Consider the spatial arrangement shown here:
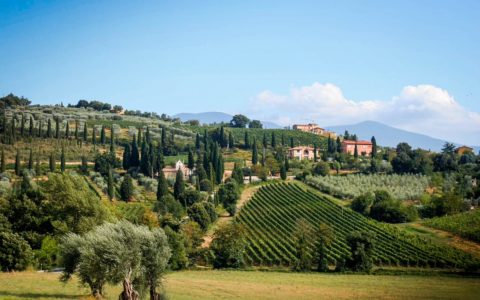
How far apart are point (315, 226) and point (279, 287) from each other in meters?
33.3

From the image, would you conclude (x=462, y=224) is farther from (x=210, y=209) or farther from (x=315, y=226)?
(x=210, y=209)

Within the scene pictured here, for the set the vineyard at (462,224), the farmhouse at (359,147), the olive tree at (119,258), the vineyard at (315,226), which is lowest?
the vineyard at (315,226)

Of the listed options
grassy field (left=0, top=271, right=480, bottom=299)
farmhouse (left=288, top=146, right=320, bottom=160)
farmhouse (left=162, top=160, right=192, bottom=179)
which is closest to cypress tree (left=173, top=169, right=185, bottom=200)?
farmhouse (left=162, top=160, right=192, bottom=179)

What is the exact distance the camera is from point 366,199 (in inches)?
3142

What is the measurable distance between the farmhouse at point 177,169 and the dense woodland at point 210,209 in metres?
3.97

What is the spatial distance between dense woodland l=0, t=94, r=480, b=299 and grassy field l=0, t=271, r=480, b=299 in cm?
211

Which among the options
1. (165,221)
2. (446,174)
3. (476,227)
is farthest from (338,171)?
(165,221)

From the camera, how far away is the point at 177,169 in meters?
113

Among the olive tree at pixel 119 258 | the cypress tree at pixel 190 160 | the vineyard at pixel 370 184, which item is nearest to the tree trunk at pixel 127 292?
the olive tree at pixel 119 258

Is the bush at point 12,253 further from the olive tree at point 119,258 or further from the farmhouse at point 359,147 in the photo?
the farmhouse at point 359,147

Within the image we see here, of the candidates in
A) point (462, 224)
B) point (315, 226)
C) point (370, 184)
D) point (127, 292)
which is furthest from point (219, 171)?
point (127, 292)

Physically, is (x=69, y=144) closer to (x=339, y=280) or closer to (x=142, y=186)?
(x=142, y=186)

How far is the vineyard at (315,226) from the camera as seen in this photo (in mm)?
55497

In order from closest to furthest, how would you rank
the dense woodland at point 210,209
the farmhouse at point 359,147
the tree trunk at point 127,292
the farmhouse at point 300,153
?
the tree trunk at point 127,292 → the dense woodland at point 210,209 → the farmhouse at point 300,153 → the farmhouse at point 359,147
